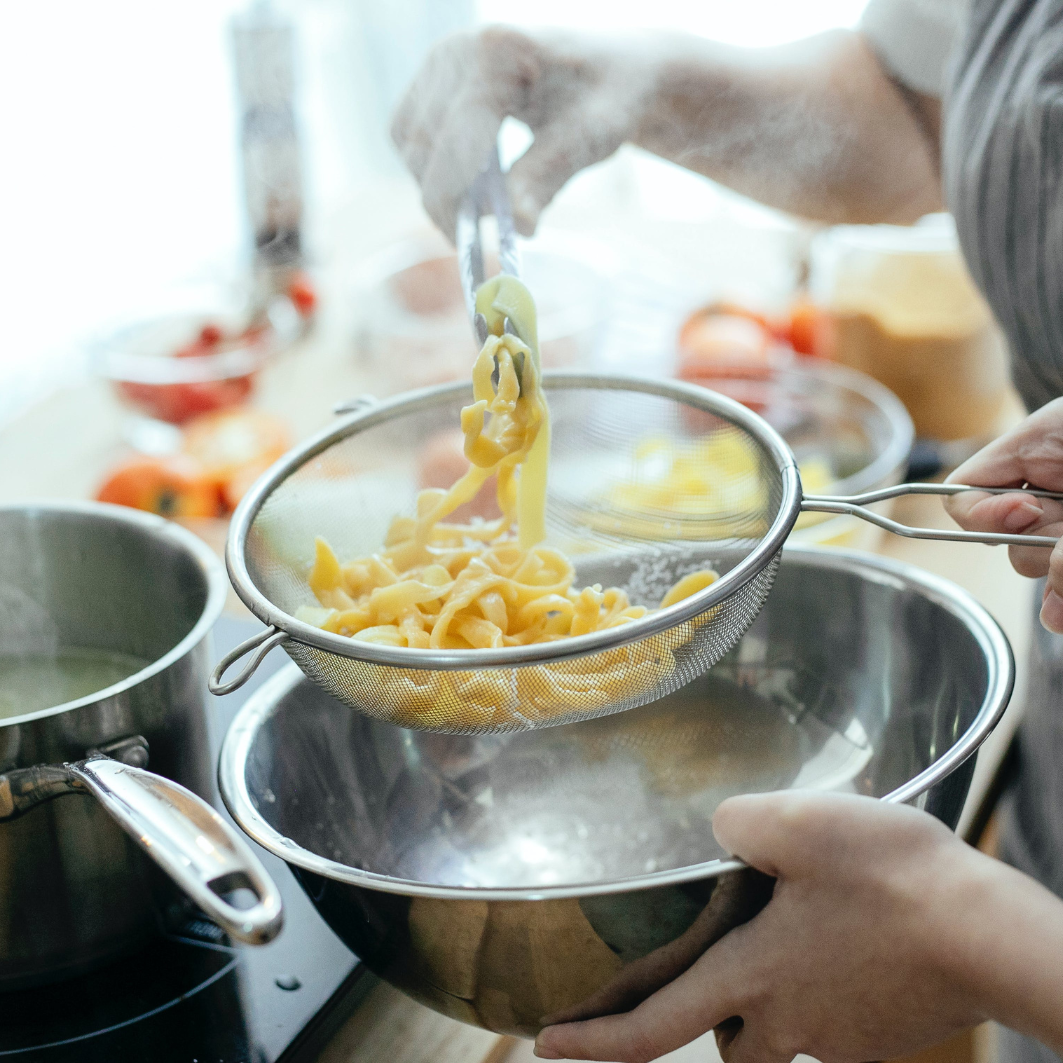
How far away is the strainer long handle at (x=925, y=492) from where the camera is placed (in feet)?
2.33

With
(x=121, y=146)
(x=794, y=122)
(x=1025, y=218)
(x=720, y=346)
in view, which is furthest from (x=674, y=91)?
(x=121, y=146)

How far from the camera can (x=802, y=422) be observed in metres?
1.44

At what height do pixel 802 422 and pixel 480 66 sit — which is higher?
pixel 480 66

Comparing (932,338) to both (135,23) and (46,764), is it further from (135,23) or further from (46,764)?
(135,23)

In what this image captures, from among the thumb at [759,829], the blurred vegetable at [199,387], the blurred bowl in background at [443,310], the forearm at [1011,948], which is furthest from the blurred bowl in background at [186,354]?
the forearm at [1011,948]

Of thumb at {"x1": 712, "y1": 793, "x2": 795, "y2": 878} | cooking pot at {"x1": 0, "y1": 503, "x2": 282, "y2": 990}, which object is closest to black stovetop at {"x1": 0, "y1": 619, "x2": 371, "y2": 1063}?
cooking pot at {"x1": 0, "y1": 503, "x2": 282, "y2": 990}

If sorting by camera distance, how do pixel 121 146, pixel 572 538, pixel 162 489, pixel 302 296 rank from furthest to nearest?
1. pixel 121 146
2. pixel 302 296
3. pixel 162 489
4. pixel 572 538

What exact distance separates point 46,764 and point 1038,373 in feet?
2.70

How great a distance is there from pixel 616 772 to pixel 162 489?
740 mm

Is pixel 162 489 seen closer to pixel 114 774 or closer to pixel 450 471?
pixel 450 471

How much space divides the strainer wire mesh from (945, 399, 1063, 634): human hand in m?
0.12

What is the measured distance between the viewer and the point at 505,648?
2.32ft

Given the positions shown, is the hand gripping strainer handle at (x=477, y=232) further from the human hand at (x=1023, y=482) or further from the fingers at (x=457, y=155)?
the human hand at (x=1023, y=482)

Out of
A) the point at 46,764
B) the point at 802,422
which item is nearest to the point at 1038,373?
the point at 802,422
